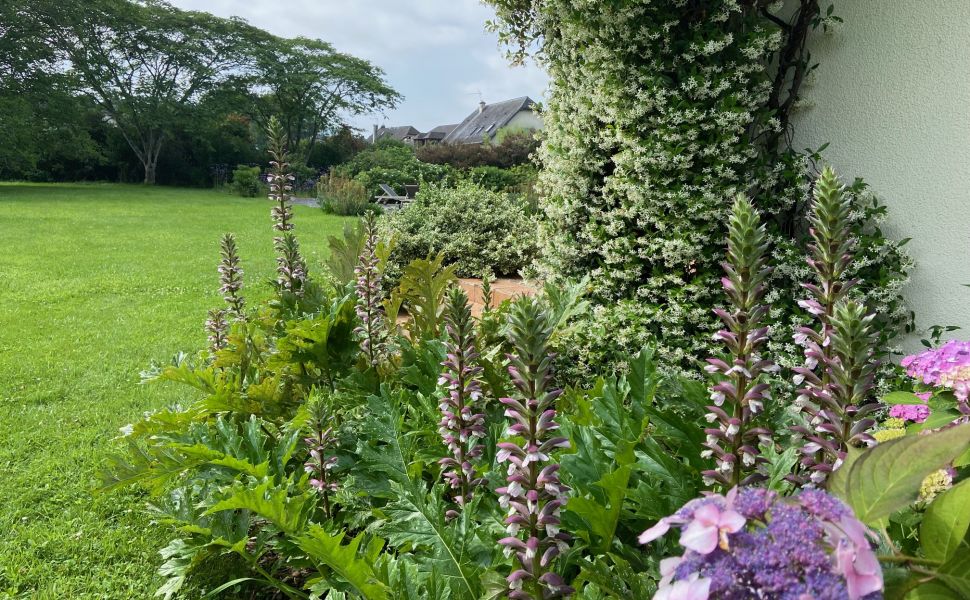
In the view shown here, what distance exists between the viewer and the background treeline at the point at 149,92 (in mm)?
29484

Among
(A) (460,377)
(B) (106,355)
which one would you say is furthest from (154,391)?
(A) (460,377)

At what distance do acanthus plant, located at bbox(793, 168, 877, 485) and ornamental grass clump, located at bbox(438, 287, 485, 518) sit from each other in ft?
2.90

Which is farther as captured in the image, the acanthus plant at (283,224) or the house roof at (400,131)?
the house roof at (400,131)

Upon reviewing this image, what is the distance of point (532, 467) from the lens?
1287 mm

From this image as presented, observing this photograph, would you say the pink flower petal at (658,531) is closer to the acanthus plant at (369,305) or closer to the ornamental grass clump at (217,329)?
the acanthus plant at (369,305)

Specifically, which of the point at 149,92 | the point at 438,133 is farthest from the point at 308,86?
the point at 438,133

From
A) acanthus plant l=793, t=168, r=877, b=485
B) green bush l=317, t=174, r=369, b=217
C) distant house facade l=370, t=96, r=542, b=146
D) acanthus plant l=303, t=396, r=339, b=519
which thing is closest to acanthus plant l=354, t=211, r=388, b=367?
acanthus plant l=303, t=396, r=339, b=519

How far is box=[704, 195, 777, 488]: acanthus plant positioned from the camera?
121 cm

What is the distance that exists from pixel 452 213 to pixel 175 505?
5.81m

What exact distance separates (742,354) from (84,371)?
17.9ft

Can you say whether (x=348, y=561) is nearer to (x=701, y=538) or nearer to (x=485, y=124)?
(x=701, y=538)

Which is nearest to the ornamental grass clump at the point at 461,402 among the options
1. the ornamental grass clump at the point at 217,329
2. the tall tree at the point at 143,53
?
the ornamental grass clump at the point at 217,329

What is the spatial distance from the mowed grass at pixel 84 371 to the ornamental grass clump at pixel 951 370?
2.74 meters

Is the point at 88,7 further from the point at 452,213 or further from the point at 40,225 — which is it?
the point at 452,213
